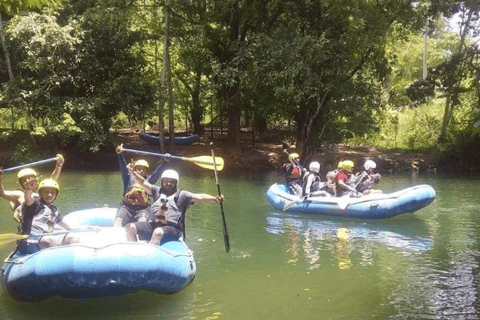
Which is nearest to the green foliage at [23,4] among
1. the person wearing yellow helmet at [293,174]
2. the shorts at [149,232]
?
the shorts at [149,232]

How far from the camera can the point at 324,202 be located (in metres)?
11.1

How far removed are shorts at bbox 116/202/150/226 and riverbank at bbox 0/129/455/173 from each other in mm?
13775

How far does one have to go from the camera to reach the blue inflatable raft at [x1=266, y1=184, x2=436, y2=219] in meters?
10.4

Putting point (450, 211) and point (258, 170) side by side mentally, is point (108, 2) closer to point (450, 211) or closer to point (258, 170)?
point (258, 170)

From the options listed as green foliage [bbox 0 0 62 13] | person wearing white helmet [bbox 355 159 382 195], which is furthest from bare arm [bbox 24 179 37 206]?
person wearing white helmet [bbox 355 159 382 195]

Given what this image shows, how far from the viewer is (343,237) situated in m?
9.14

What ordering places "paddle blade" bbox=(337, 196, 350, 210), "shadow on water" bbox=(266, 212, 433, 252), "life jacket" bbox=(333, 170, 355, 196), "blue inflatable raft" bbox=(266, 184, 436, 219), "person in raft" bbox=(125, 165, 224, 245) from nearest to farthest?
1. "person in raft" bbox=(125, 165, 224, 245)
2. "shadow on water" bbox=(266, 212, 433, 252)
3. "blue inflatable raft" bbox=(266, 184, 436, 219)
4. "paddle blade" bbox=(337, 196, 350, 210)
5. "life jacket" bbox=(333, 170, 355, 196)

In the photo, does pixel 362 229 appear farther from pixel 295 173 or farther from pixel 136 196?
pixel 136 196

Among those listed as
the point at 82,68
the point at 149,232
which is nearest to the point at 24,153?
the point at 82,68

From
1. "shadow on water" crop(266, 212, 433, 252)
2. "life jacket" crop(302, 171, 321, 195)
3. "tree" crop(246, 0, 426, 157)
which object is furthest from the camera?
"tree" crop(246, 0, 426, 157)

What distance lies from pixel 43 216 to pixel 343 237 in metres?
5.22

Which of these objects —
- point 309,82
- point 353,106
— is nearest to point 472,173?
point 353,106

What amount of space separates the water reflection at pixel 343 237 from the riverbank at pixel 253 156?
9.67m

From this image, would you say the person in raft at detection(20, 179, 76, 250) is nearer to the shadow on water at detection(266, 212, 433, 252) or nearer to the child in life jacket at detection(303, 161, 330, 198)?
the shadow on water at detection(266, 212, 433, 252)
